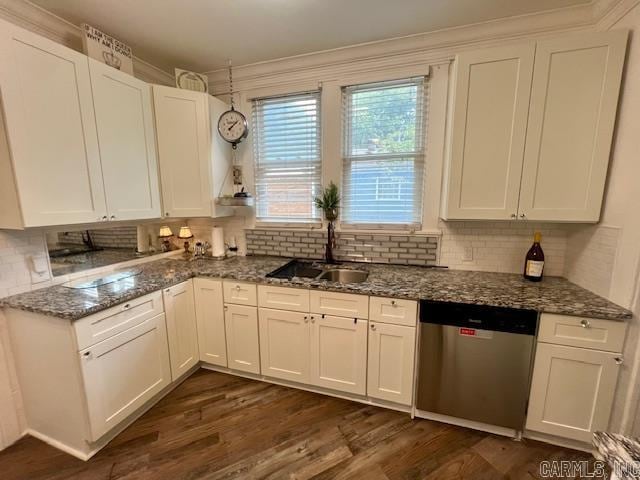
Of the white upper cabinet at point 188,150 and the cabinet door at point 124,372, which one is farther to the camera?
the white upper cabinet at point 188,150

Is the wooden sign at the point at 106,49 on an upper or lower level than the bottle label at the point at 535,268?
upper

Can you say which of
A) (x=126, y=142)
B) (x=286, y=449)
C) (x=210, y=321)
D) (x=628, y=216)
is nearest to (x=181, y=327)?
(x=210, y=321)

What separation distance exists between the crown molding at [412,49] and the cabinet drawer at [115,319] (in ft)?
6.89

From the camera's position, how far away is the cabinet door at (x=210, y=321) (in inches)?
88.3

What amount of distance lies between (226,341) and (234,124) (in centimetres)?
192

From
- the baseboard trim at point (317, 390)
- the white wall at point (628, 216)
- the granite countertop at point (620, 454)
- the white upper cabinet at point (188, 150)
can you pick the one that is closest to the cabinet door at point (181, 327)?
the baseboard trim at point (317, 390)

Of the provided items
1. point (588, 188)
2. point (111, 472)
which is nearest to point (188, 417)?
point (111, 472)

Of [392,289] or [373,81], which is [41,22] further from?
[392,289]

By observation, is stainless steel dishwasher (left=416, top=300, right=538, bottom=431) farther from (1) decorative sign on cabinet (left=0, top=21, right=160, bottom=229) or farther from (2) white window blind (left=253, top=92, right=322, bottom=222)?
(1) decorative sign on cabinet (left=0, top=21, right=160, bottom=229)

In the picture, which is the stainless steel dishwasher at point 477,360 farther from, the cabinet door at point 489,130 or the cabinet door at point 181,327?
the cabinet door at point 181,327

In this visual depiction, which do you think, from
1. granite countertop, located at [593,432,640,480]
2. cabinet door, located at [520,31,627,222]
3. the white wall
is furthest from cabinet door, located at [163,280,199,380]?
the white wall

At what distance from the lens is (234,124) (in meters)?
2.45

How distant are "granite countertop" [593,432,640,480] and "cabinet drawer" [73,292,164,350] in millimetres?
2218

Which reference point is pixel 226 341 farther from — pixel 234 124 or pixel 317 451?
pixel 234 124
